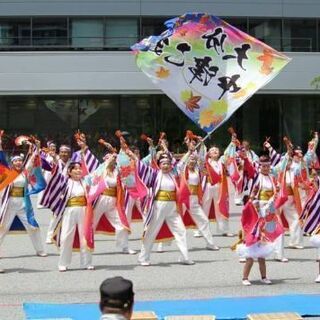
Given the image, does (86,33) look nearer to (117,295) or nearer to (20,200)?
(20,200)

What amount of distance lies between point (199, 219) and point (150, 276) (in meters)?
2.65

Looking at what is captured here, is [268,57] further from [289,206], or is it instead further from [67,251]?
[67,251]

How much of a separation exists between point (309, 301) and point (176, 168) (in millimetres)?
4106

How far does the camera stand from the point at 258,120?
30234 millimetres

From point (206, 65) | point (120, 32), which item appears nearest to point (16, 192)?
point (206, 65)

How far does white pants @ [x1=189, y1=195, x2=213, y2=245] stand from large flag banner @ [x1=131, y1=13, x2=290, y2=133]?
135 cm

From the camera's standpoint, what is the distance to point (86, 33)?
28250 millimetres

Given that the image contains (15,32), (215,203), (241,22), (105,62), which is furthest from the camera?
(241,22)

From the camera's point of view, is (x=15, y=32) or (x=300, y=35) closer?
(x=15, y=32)

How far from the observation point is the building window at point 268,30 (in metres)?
29.2

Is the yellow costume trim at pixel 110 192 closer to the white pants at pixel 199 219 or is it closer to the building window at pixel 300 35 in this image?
the white pants at pixel 199 219

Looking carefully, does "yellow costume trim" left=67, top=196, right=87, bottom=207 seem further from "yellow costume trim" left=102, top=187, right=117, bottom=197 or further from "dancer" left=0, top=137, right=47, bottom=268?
"yellow costume trim" left=102, top=187, right=117, bottom=197

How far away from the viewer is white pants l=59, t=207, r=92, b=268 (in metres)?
9.70
